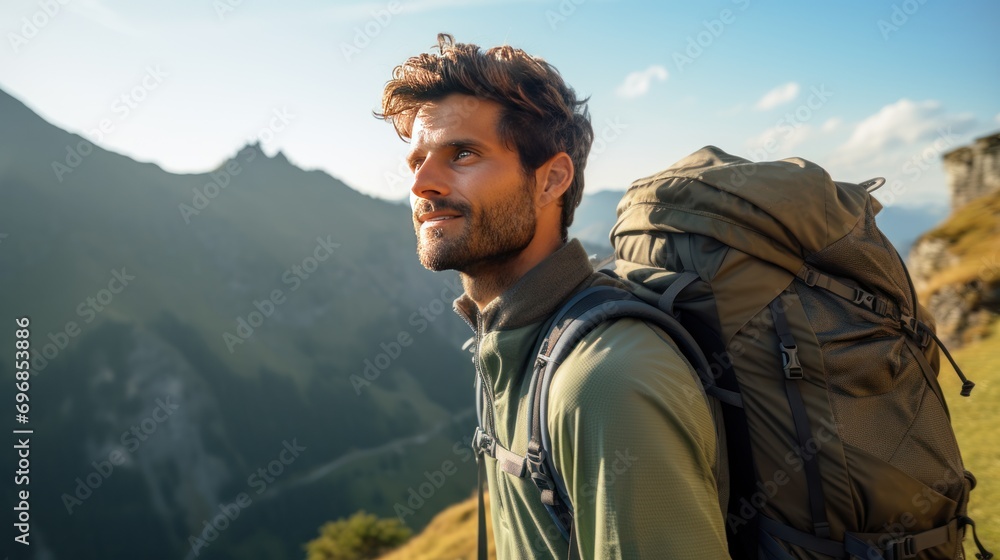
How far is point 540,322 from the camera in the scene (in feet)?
8.92

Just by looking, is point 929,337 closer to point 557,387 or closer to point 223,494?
point 557,387

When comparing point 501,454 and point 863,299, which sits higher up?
point 863,299

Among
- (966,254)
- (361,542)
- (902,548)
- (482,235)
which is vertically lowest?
(361,542)

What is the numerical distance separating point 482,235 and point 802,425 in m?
1.61

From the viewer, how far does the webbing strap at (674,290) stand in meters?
2.49

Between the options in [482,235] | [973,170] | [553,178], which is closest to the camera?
[482,235]

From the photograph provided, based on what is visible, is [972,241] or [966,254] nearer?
[966,254]

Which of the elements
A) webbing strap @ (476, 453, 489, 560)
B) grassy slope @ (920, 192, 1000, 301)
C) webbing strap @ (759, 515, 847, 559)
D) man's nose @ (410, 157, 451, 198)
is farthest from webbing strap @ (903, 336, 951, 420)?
grassy slope @ (920, 192, 1000, 301)

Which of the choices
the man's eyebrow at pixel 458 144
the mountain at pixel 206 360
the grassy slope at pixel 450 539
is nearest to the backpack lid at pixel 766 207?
the man's eyebrow at pixel 458 144

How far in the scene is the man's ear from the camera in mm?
3104

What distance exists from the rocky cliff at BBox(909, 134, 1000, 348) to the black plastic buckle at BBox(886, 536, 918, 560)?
15.3m

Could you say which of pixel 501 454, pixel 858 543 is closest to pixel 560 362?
pixel 501 454

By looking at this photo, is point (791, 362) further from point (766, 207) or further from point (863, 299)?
point (766, 207)

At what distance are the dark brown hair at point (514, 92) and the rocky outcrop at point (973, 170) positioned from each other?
26.3m
